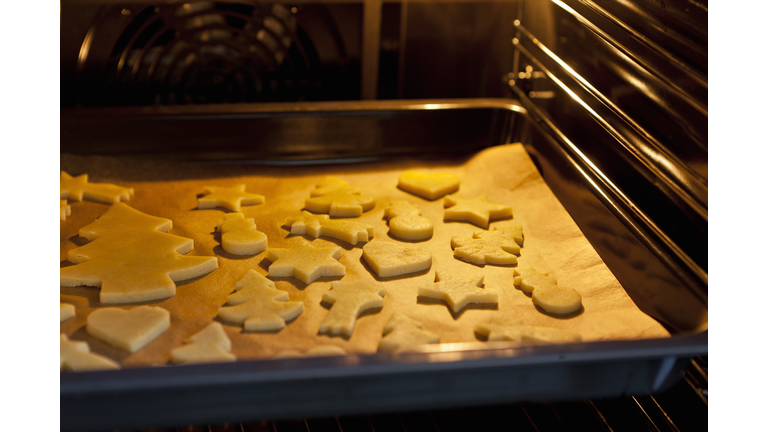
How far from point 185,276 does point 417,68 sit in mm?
942

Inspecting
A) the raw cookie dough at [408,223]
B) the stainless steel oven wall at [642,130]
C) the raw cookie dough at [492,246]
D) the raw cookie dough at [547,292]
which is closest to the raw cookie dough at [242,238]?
the raw cookie dough at [408,223]

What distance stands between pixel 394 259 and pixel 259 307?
26cm

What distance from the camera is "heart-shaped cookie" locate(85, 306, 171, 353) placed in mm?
874

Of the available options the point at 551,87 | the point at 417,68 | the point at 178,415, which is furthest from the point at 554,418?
the point at 417,68

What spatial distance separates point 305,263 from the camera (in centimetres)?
107

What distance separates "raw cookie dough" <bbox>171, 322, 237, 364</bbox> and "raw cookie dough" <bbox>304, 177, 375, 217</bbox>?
1.40 feet

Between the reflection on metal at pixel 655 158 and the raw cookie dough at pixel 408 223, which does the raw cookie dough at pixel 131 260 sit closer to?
the raw cookie dough at pixel 408 223

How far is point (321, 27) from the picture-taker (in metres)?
1.60

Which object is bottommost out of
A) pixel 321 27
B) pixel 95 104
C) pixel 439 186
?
pixel 439 186

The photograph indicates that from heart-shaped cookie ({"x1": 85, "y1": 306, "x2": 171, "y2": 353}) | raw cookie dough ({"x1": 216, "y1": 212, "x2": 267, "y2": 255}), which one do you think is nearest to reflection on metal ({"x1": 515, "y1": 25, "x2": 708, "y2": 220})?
raw cookie dough ({"x1": 216, "y1": 212, "x2": 267, "y2": 255})

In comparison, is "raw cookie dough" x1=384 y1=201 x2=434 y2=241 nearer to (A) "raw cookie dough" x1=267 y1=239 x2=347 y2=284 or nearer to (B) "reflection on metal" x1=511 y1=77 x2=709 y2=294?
(A) "raw cookie dough" x1=267 y1=239 x2=347 y2=284

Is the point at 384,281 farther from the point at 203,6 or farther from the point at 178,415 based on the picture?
the point at 203,6

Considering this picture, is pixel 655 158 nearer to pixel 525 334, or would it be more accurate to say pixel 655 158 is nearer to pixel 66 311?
pixel 525 334

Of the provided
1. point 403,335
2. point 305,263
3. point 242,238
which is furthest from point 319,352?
point 242,238
